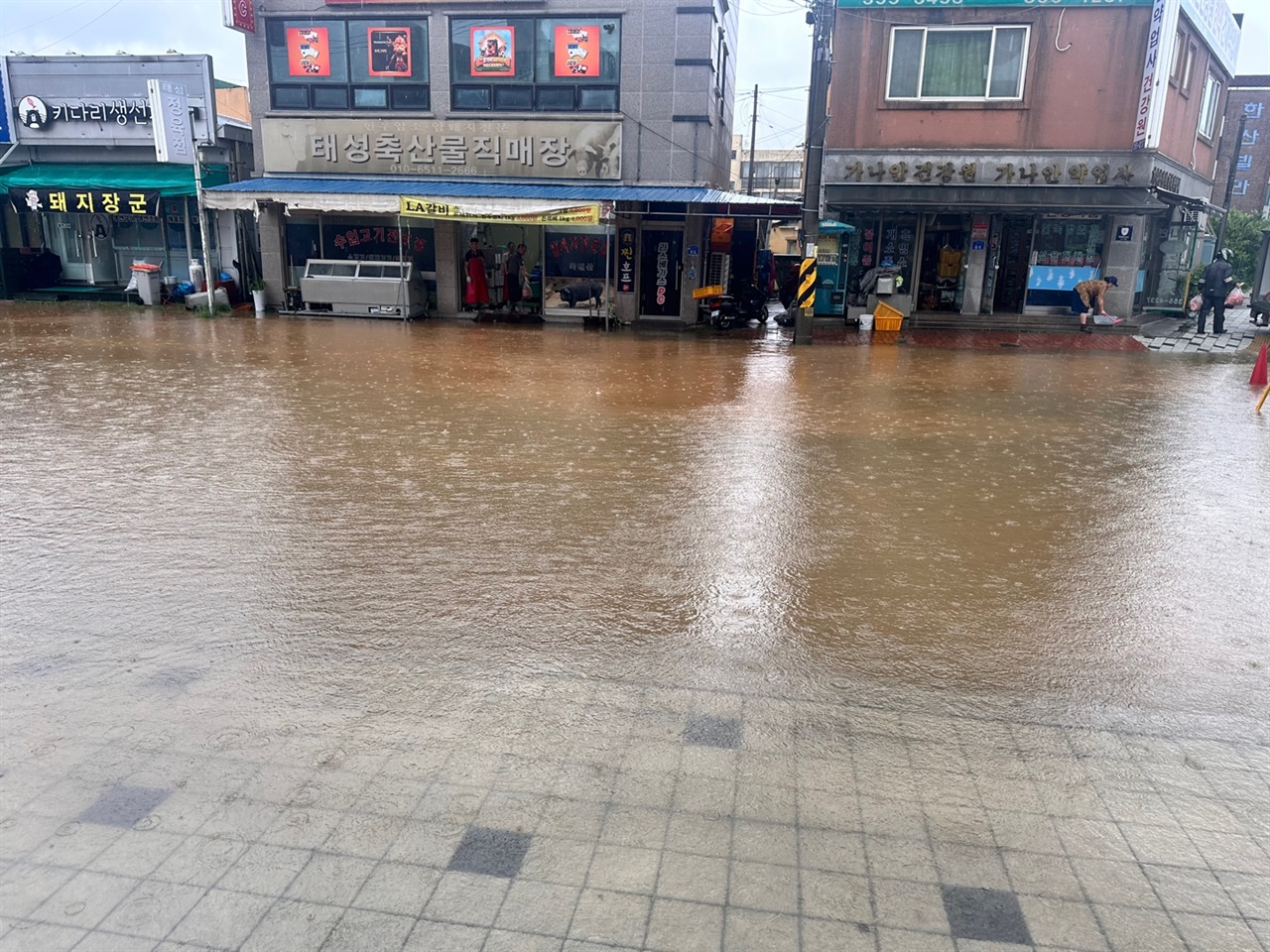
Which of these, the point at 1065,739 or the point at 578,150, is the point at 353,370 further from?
the point at 1065,739

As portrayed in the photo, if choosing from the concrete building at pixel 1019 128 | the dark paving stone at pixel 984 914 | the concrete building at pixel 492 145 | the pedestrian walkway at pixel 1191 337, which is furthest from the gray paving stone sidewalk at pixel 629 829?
the concrete building at pixel 1019 128

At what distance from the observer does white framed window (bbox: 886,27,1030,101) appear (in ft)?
64.5

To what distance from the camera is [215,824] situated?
11.7 feet

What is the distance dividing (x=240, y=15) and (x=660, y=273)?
1088 cm

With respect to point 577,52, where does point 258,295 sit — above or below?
below

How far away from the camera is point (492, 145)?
68.2 feet

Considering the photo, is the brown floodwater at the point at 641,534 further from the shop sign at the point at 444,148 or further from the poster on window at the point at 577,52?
the poster on window at the point at 577,52

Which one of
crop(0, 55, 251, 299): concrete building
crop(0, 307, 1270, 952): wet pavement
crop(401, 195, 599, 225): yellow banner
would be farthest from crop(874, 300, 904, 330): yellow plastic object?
crop(0, 55, 251, 299): concrete building

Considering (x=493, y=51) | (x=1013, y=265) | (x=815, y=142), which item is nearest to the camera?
(x=815, y=142)

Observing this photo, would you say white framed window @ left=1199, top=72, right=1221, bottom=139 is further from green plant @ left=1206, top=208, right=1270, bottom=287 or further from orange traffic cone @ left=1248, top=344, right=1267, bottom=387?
green plant @ left=1206, top=208, right=1270, bottom=287

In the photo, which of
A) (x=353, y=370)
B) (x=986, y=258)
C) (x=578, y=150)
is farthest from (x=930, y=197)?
(x=353, y=370)

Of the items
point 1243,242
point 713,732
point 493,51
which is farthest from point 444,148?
point 1243,242

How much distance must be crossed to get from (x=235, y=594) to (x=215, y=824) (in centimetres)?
239

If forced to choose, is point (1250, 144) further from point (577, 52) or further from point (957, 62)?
point (577, 52)
